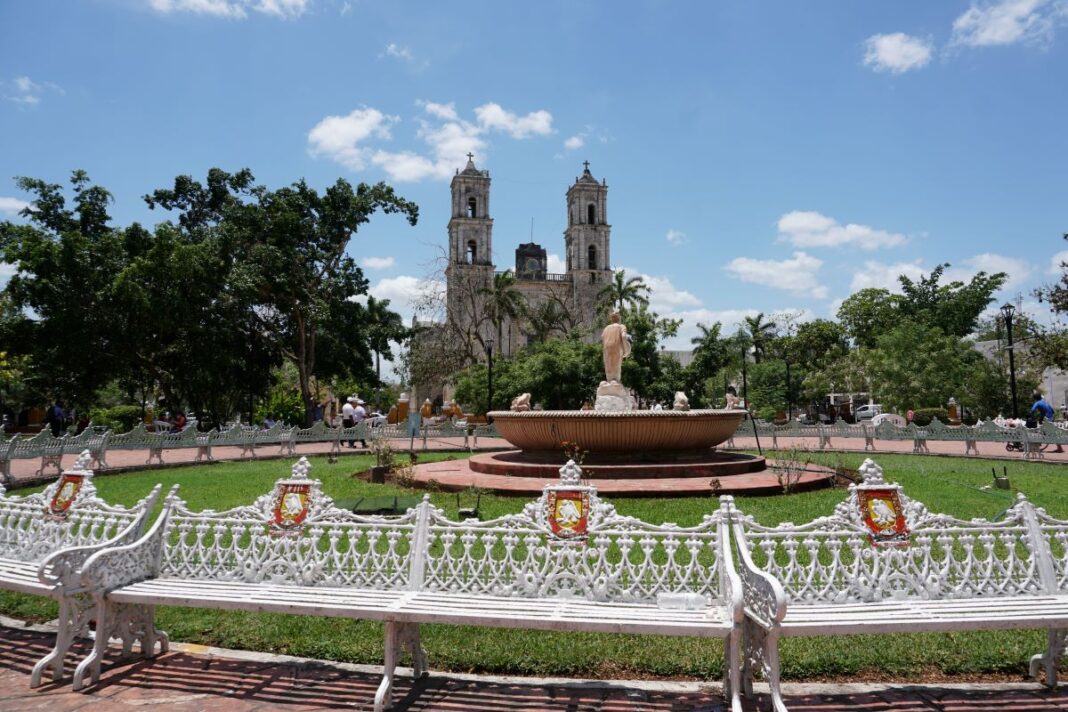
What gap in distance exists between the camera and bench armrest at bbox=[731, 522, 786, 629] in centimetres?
310

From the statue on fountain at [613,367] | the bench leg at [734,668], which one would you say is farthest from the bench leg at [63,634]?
the statue on fountain at [613,367]

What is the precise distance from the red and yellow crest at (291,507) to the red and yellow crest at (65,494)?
5.16 feet

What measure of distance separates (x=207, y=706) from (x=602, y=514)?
2.24 metres

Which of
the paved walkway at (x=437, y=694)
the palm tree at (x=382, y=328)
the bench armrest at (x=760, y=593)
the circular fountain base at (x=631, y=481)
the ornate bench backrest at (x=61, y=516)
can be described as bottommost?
the paved walkway at (x=437, y=694)

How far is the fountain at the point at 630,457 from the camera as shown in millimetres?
9820

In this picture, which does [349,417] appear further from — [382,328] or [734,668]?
[734,668]

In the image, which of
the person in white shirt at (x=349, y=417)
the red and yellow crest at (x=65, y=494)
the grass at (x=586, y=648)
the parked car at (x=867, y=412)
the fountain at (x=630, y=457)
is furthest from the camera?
the parked car at (x=867, y=412)

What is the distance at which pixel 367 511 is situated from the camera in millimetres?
8000

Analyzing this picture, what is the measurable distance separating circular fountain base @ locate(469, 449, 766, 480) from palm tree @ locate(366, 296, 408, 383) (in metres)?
18.3

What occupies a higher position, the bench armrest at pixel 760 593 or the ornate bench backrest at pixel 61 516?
the ornate bench backrest at pixel 61 516

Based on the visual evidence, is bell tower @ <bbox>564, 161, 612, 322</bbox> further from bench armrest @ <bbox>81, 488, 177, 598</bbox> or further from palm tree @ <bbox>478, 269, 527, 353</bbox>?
bench armrest @ <bbox>81, 488, 177, 598</bbox>

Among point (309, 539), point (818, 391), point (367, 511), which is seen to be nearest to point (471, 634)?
point (309, 539)

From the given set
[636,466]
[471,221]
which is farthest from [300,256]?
[471,221]

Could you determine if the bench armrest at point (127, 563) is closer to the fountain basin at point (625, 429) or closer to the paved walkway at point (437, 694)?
the paved walkway at point (437, 694)
